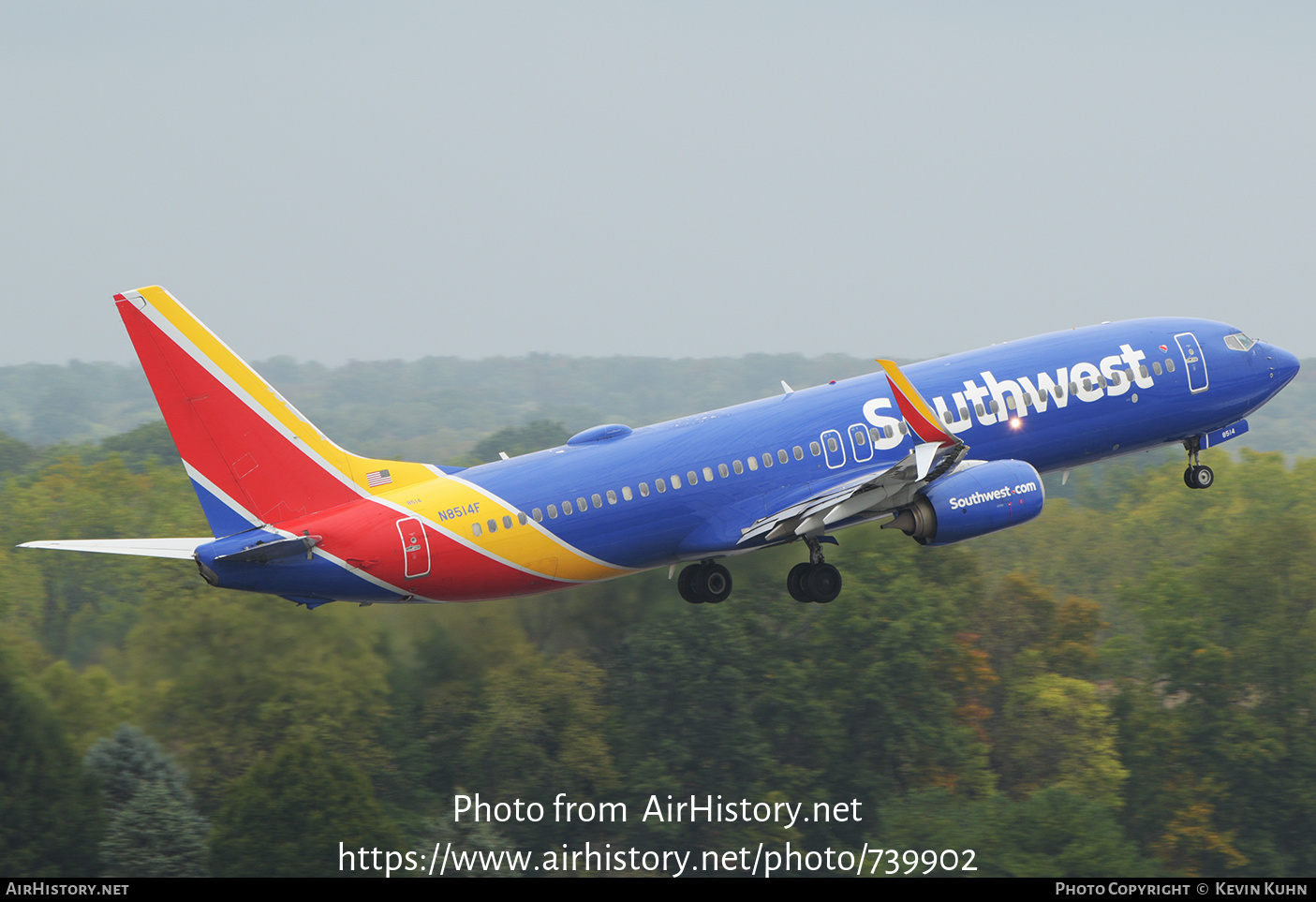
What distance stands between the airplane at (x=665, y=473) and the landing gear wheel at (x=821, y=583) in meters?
0.06

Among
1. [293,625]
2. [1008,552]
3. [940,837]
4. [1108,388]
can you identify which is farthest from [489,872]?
[1008,552]

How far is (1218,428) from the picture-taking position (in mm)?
46906

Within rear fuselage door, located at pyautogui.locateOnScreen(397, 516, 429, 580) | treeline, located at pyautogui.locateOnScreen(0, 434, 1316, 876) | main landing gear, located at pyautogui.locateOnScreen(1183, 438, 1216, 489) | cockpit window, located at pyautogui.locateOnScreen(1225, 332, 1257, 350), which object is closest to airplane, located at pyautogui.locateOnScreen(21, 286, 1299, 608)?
rear fuselage door, located at pyautogui.locateOnScreen(397, 516, 429, 580)

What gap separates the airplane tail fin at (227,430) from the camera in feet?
114

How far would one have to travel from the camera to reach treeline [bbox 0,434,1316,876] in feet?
186

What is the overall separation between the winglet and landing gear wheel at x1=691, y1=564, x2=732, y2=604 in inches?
311

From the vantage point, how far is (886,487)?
38875mm

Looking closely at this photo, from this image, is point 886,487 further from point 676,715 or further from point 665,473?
point 676,715

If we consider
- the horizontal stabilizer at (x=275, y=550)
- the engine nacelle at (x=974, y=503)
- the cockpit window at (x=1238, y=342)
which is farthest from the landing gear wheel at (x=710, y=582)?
the cockpit window at (x=1238, y=342)

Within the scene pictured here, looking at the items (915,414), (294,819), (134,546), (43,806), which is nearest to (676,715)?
(294,819)

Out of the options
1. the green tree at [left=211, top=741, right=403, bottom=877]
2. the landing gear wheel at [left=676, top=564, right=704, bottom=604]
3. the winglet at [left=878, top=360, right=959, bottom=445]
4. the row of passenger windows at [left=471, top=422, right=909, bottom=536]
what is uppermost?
the winglet at [left=878, top=360, right=959, bottom=445]

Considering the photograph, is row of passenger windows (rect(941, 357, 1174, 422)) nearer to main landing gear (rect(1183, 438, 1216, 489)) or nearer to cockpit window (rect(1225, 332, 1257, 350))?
cockpit window (rect(1225, 332, 1257, 350))

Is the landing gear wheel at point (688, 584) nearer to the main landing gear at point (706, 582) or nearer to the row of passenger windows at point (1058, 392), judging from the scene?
the main landing gear at point (706, 582)
